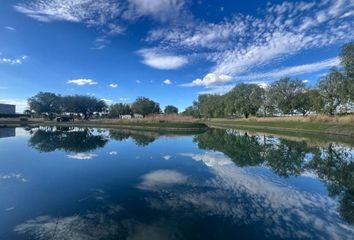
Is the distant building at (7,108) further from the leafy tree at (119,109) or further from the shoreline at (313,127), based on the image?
the shoreline at (313,127)

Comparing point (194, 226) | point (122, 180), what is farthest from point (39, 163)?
point (194, 226)

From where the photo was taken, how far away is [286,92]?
7088cm

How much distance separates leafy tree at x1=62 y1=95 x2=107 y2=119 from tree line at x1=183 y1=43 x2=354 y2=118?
4559cm

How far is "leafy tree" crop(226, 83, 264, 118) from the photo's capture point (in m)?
78.0

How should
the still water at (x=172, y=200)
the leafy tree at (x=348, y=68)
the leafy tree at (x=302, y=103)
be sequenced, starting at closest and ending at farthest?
the still water at (x=172, y=200) → the leafy tree at (x=348, y=68) → the leafy tree at (x=302, y=103)

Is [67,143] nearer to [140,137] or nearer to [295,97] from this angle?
[140,137]

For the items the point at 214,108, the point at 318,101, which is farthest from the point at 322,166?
the point at 214,108

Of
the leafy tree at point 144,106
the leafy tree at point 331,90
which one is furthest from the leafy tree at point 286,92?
the leafy tree at point 144,106

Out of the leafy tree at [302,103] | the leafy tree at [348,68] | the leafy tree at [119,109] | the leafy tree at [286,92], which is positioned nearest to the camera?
the leafy tree at [348,68]

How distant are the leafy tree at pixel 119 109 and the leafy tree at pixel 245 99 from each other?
45.5m

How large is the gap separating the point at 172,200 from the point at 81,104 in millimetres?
95257

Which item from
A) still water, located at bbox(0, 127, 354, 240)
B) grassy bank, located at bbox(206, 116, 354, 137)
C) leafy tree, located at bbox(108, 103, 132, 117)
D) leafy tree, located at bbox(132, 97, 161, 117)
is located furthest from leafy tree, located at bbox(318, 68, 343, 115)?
leafy tree, located at bbox(108, 103, 132, 117)

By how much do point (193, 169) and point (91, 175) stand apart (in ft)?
16.3

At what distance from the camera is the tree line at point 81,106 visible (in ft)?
311
